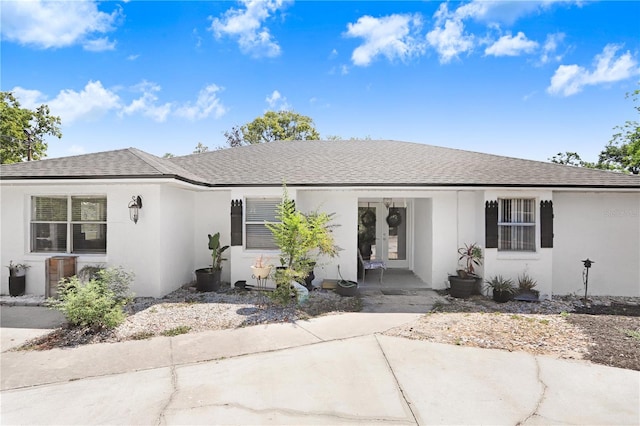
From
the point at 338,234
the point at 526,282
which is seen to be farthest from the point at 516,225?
the point at 338,234

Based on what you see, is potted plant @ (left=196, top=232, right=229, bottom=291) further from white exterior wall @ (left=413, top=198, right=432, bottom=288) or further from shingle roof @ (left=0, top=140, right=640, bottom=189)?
white exterior wall @ (left=413, top=198, right=432, bottom=288)

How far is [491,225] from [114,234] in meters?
10.5

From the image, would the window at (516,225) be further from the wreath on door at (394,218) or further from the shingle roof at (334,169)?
the wreath on door at (394,218)

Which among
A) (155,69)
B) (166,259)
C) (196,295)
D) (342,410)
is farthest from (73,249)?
(342,410)

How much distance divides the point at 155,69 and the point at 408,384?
45.8 ft

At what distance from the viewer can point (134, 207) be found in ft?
26.2

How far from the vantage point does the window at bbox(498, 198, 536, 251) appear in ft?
29.2

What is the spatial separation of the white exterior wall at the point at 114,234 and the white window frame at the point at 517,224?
379 inches

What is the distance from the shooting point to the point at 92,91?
1430 cm

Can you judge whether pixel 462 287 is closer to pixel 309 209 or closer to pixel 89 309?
pixel 309 209

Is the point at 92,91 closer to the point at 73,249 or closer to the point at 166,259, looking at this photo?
the point at 73,249

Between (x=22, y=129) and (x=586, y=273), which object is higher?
(x=22, y=129)

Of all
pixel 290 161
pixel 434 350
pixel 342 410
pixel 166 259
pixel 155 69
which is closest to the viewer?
pixel 342 410

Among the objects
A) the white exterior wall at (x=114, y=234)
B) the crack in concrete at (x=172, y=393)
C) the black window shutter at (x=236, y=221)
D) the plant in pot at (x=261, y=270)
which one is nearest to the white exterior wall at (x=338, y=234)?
the white exterior wall at (x=114, y=234)
